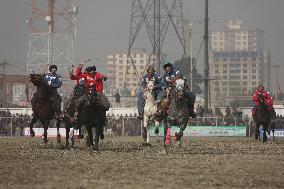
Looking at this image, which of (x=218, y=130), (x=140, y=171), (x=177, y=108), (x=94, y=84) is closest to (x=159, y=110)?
(x=177, y=108)

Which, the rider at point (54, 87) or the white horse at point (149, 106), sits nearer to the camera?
the rider at point (54, 87)

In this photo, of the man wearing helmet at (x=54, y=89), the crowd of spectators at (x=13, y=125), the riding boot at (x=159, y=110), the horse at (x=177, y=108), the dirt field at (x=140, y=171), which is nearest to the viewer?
the dirt field at (x=140, y=171)

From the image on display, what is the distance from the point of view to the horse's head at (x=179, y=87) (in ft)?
90.7

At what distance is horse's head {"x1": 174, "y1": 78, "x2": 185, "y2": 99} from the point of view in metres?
27.6

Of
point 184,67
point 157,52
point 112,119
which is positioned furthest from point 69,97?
point 184,67

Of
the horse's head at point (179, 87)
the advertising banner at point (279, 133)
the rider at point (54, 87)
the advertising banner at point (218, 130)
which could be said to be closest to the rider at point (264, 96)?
the horse's head at point (179, 87)

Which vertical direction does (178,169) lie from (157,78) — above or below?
below

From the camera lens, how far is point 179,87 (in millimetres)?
27703

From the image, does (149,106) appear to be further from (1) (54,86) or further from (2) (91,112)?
(2) (91,112)

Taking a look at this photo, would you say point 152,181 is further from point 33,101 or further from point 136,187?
point 33,101

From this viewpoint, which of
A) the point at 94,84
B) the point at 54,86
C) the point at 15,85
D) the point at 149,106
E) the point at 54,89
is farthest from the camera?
the point at 15,85

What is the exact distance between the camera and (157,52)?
106 m

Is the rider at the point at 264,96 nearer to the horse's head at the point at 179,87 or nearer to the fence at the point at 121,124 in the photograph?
the horse's head at the point at 179,87

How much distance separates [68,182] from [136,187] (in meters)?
1.41
